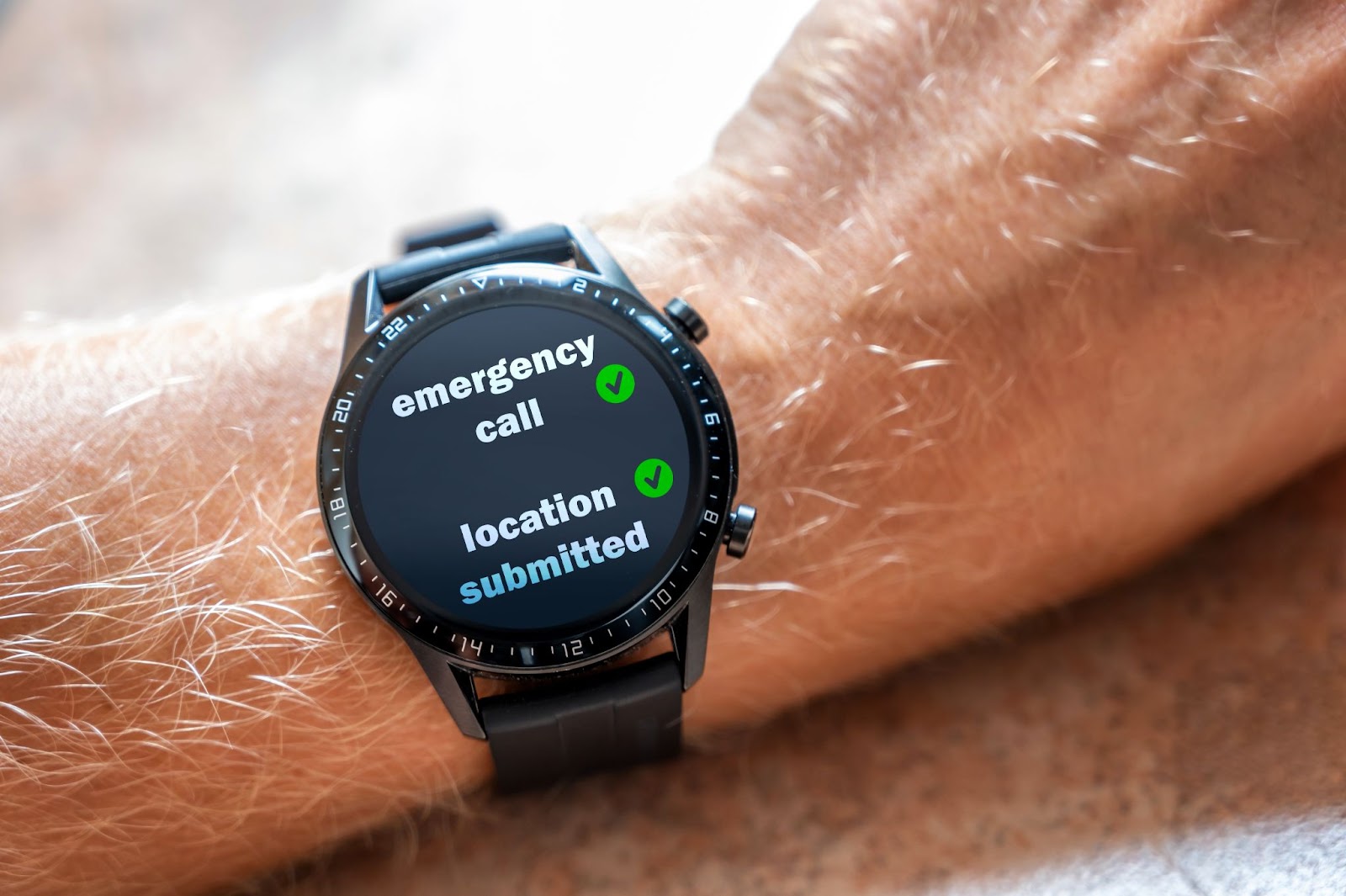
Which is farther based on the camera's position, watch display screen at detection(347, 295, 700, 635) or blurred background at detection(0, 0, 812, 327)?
blurred background at detection(0, 0, 812, 327)

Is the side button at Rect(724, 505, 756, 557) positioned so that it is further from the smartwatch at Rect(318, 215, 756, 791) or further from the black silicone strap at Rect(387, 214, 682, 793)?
the black silicone strap at Rect(387, 214, 682, 793)

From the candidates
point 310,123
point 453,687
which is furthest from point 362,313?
point 310,123

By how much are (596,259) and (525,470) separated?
0.71 ft

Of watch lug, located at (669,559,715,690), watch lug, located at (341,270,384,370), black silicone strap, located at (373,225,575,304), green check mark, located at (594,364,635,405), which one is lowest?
watch lug, located at (669,559,715,690)

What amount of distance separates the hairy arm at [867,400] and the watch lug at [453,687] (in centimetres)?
7

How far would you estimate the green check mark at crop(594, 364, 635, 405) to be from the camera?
91 centimetres

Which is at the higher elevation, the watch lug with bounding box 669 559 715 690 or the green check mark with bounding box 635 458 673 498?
the green check mark with bounding box 635 458 673 498

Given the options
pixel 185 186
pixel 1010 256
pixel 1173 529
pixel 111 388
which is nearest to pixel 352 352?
pixel 111 388

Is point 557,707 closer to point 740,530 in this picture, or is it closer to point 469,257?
point 740,530

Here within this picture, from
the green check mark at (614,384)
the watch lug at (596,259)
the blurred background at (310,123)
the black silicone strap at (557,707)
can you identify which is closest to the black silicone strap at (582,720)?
the black silicone strap at (557,707)

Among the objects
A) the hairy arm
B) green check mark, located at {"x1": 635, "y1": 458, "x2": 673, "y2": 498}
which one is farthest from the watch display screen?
the hairy arm

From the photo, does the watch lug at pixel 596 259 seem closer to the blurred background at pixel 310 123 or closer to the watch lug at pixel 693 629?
the watch lug at pixel 693 629

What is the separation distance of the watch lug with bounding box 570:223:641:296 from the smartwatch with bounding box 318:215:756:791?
0.08ft

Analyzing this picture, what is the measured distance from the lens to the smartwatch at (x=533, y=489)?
88 centimetres
